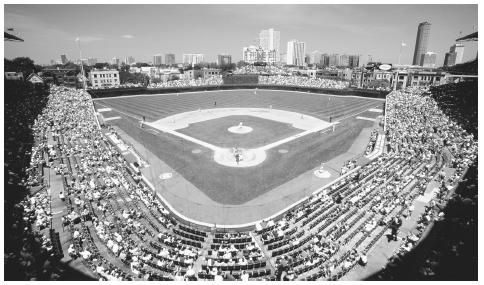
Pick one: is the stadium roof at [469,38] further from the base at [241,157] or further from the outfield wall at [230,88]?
the base at [241,157]

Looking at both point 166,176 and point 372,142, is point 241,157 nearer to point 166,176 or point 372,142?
point 166,176

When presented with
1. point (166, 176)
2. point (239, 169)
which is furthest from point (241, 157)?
point (166, 176)

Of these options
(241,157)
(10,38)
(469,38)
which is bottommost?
(241,157)

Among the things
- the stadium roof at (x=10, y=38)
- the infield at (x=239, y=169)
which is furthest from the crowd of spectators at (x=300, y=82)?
the stadium roof at (x=10, y=38)

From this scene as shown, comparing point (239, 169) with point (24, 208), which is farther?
point (239, 169)

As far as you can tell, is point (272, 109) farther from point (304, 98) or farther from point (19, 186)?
point (19, 186)
